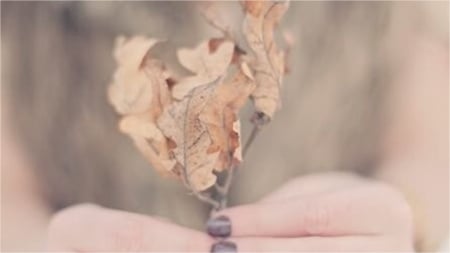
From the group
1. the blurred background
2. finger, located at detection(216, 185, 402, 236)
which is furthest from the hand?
the blurred background

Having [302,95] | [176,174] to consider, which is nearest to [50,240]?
[176,174]

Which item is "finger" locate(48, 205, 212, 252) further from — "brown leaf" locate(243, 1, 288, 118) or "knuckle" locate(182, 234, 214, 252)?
"brown leaf" locate(243, 1, 288, 118)

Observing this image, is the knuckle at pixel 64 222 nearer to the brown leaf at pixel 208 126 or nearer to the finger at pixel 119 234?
the finger at pixel 119 234

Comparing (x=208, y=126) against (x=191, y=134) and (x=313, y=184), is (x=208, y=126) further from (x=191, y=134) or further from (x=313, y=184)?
(x=313, y=184)

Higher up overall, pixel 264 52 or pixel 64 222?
pixel 264 52

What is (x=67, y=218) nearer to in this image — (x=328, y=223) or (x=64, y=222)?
(x=64, y=222)

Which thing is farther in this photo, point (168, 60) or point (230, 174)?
point (168, 60)

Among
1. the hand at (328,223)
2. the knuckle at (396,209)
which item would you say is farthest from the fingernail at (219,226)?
the knuckle at (396,209)

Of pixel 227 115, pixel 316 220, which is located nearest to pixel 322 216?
pixel 316 220
